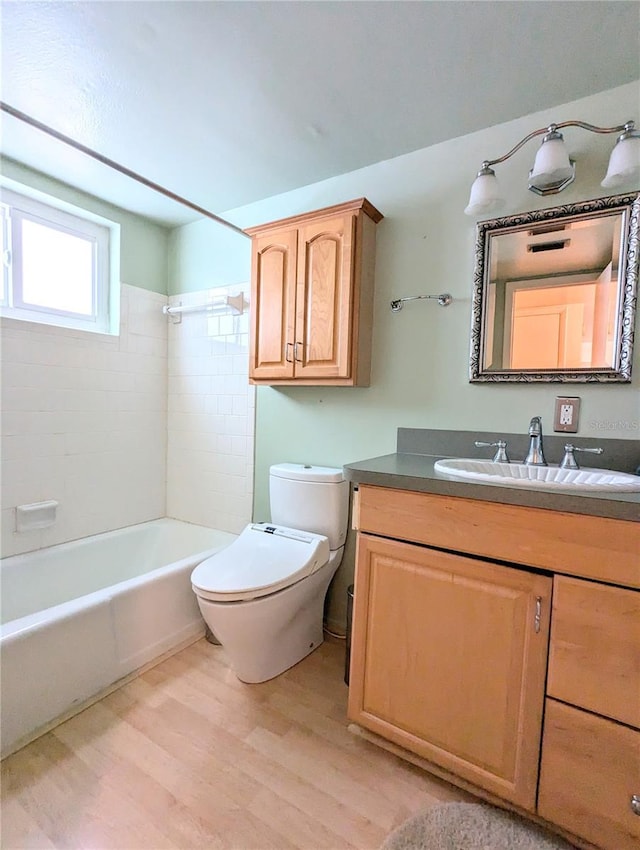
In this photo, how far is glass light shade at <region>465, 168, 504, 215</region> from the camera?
53.6 inches

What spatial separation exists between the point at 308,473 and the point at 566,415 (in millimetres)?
1026

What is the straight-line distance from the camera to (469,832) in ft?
3.31

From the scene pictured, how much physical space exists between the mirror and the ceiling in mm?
414

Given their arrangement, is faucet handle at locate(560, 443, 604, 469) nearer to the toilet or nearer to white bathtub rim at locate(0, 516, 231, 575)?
the toilet

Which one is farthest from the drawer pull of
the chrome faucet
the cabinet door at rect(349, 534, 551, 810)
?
the chrome faucet

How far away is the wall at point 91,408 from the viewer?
1.83 metres

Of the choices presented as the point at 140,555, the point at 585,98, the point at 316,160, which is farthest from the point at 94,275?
the point at 585,98

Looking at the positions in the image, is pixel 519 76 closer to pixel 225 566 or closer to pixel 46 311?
pixel 225 566

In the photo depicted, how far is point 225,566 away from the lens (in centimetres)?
151

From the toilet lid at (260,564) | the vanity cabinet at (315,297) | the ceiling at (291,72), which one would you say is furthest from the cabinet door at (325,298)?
the toilet lid at (260,564)

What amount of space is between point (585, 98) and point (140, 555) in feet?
9.40

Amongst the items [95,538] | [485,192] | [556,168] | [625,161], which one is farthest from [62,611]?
[625,161]

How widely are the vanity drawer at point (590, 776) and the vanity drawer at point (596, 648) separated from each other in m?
Answer: 0.04

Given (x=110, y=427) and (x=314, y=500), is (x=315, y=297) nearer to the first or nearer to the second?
(x=314, y=500)
